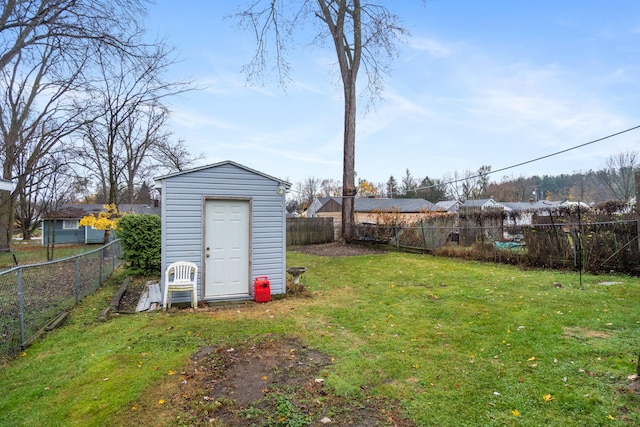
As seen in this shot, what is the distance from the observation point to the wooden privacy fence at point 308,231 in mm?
19031

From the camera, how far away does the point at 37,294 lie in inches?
214

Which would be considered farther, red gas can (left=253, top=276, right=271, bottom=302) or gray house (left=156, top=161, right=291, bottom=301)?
red gas can (left=253, top=276, right=271, bottom=302)

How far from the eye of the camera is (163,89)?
11.1 meters

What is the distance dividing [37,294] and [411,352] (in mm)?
5928

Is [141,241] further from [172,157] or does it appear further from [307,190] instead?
[307,190]

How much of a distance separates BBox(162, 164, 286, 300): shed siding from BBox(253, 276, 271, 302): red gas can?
9.5 inches

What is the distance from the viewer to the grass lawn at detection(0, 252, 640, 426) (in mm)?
2672

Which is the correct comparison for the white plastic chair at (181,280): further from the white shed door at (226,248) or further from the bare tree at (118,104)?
the bare tree at (118,104)

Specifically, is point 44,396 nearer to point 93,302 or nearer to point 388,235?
point 93,302

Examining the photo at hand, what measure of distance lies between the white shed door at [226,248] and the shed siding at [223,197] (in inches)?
5.3

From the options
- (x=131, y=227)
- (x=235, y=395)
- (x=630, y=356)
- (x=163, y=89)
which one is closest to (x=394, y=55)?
(x=163, y=89)

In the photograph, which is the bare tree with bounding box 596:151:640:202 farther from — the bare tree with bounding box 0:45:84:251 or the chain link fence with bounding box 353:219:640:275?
the bare tree with bounding box 0:45:84:251

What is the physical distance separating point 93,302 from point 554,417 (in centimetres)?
750

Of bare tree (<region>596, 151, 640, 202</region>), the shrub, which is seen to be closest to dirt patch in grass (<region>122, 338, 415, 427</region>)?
the shrub
